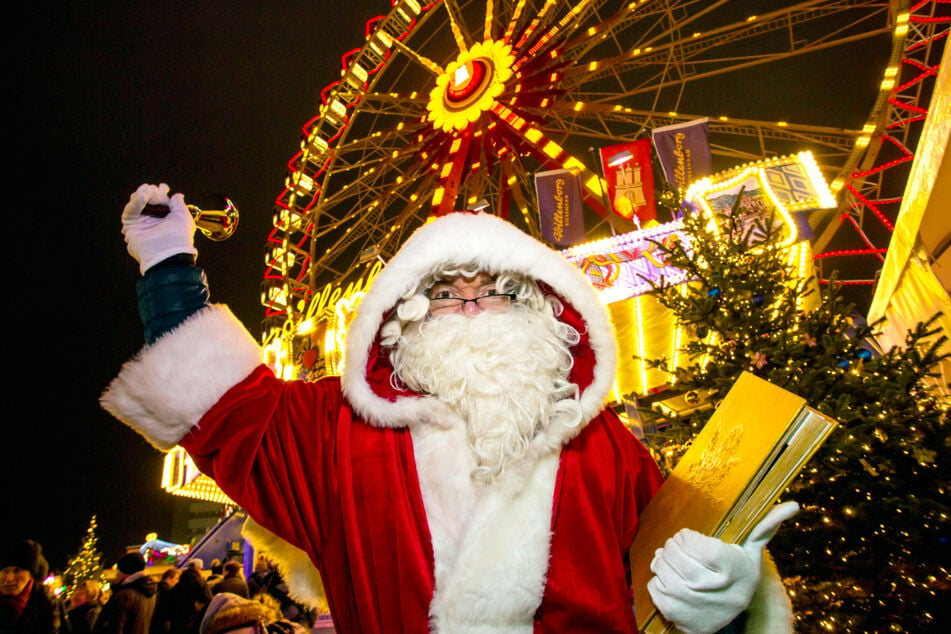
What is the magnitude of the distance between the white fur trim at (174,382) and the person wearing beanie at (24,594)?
11.1ft

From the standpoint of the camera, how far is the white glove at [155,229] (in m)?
1.67

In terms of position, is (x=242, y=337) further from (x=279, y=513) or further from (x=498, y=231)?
(x=498, y=231)

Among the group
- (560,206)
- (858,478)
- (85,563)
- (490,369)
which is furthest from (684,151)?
(85,563)

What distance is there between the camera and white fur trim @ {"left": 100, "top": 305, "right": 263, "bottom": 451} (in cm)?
154

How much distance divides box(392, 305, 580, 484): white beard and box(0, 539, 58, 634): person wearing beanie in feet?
12.9

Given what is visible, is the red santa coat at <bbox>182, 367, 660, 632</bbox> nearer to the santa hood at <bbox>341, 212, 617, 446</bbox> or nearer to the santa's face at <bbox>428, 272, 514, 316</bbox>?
the santa hood at <bbox>341, 212, 617, 446</bbox>

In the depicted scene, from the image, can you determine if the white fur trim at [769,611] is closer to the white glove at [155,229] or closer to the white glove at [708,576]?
the white glove at [708,576]

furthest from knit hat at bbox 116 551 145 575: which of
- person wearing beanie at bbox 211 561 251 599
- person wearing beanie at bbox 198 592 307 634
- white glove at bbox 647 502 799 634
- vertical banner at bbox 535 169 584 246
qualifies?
vertical banner at bbox 535 169 584 246

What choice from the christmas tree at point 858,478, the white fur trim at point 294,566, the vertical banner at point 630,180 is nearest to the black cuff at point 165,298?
the white fur trim at point 294,566

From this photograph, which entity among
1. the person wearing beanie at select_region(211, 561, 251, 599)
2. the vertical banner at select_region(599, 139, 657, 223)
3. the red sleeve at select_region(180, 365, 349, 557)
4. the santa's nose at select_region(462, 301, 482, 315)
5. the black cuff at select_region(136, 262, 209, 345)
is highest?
the vertical banner at select_region(599, 139, 657, 223)

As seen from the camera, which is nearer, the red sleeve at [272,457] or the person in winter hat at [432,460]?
the person in winter hat at [432,460]

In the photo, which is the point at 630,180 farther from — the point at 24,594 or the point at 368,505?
the point at 24,594

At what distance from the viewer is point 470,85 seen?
32.0 feet

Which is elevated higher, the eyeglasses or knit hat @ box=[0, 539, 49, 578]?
the eyeglasses
